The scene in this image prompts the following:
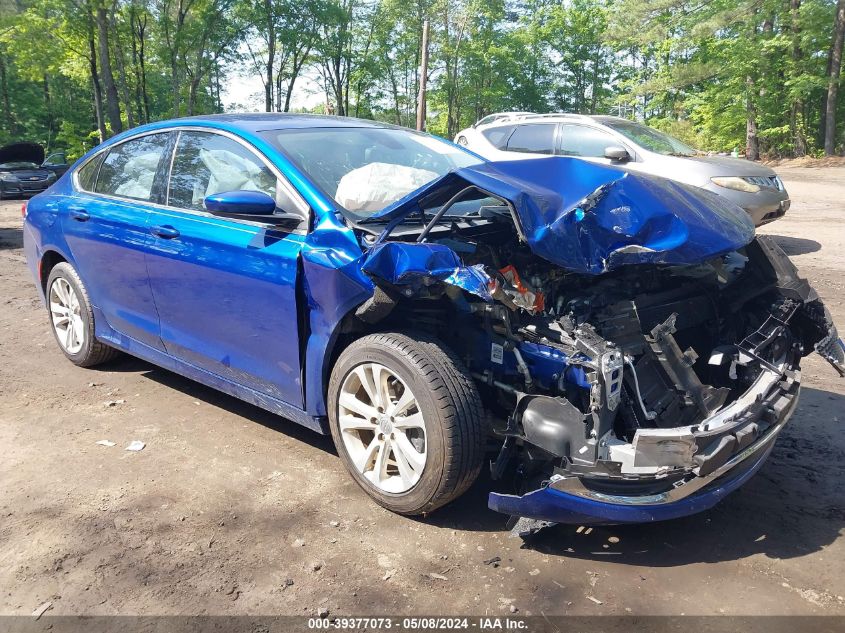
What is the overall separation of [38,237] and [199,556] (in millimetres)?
3512

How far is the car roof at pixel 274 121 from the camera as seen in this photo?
391cm

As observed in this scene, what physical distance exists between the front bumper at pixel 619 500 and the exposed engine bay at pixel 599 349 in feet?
0.06

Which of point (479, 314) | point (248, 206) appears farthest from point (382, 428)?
point (248, 206)

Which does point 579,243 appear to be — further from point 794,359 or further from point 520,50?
point 520,50

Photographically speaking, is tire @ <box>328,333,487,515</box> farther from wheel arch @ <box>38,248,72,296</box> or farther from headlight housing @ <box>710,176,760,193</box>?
headlight housing @ <box>710,176,760,193</box>

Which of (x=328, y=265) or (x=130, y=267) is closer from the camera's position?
(x=328, y=265)

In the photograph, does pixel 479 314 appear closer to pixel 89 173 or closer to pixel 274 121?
pixel 274 121

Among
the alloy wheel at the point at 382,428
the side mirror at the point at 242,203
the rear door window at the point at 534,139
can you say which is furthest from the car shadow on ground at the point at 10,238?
the alloy wheel at the point at 382,428

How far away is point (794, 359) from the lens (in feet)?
11.0

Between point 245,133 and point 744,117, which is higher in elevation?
point 744,117

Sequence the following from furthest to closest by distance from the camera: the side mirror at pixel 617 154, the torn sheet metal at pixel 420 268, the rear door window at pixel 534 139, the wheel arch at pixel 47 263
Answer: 1. the rear door window at pixel 534 139
2. the side mirror at pixel 617 154
3. the wheel arch at pixel 47 263
4. the torn sheet metal at pixel 420 268

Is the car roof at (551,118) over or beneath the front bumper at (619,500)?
over

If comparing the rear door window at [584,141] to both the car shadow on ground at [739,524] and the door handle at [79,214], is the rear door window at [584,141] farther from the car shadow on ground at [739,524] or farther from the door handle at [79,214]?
the door handle at [79,214]

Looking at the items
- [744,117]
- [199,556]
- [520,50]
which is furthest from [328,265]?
[520,50]
